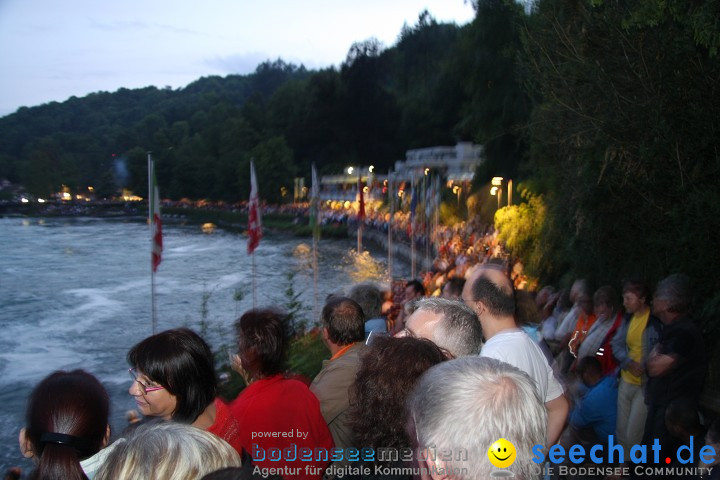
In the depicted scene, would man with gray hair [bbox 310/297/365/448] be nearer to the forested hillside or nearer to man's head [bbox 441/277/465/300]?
man's head [bbox 441/277/465/300]

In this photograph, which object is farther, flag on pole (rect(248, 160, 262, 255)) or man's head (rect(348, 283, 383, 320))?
flag on pole (rect(248, 160, 262, 255))

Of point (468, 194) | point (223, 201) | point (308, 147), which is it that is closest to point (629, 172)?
point (468, 194)

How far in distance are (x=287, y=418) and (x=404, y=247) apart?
3099cm

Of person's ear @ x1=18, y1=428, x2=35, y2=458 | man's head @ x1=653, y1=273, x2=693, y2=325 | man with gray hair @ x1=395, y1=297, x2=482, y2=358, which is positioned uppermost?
man with gray hair @ x1=395, y1=297, x2=482, y2=358

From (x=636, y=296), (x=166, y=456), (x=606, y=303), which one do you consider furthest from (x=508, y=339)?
(x=606, y=303)

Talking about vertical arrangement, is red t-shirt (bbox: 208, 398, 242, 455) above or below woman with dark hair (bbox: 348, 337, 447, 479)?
below

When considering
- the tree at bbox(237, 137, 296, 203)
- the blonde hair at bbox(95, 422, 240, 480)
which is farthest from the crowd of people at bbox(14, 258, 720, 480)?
the tree at bbox(237, 137, 296, 203)

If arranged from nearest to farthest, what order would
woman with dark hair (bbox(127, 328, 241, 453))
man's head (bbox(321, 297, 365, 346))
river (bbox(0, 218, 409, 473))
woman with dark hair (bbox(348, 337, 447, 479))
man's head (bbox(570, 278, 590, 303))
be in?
woman with dark hair (bbox(348, 337, 447, 479)), woman with dark hair (bbox(127, 328, 241, 453)), man's head (bbox(321, 297, 365, 346)), man's head (bbox(570, 278, 590, 303)), river (bbox(0, 218, 409, 473))

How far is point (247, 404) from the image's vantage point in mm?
2725

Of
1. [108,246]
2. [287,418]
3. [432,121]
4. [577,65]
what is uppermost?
[432,121]

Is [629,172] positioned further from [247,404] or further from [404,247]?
[404,247]

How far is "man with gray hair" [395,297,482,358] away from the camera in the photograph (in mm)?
2598

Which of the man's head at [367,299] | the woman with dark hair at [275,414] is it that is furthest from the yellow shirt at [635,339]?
the woman with dark hair at [275,414]

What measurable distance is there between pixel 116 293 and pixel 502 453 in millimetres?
27883
